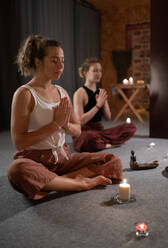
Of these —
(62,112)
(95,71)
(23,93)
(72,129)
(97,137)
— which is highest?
(95,71)

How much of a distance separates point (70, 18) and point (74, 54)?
0.61 meters

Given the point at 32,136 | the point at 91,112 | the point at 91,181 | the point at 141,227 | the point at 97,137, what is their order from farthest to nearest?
the point at 97,137, the point at 91,112, the point at 91,181, the point at 32,136, the point at 141,227

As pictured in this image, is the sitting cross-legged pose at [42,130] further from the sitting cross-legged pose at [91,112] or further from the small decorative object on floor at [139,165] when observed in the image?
the sitting cross-legged pose at [91,112]

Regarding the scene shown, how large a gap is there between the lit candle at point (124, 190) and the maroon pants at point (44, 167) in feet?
0.98

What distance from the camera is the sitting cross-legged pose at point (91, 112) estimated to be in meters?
2.74

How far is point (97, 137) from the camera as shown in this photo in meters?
2.87

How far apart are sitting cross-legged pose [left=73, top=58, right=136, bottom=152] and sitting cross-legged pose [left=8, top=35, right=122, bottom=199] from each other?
91 cm

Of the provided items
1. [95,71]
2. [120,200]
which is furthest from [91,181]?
[95,71]

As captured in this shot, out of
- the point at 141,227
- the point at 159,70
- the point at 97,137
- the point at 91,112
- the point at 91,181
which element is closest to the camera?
the point at 141,227

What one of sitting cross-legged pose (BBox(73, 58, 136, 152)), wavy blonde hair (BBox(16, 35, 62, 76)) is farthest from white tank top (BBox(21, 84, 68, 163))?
sitting cross-legged pose (BBox(73, 58, 136, 152))

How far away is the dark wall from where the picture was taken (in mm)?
3375

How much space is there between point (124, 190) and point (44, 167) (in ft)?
1.54

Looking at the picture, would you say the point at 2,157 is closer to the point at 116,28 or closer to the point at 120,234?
the point at 120,234

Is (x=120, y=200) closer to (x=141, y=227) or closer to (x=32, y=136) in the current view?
(x=141, y=227)
